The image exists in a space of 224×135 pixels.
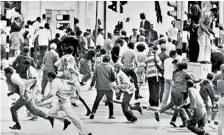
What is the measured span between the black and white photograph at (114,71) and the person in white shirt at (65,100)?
0.01 meters

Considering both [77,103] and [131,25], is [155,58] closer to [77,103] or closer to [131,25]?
[77,103]

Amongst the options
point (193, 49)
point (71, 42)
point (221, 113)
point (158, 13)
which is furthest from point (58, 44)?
point (221, 113)

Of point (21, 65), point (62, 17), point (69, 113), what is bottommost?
point (69, 113)

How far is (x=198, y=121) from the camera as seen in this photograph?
24.9ft

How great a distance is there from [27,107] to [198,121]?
2374 mm

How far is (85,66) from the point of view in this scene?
421 inches

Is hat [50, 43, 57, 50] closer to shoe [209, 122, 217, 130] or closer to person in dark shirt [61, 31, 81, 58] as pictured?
person in dark shirt [61, 31, 81, 58]

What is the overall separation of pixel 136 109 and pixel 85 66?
7.26 ft

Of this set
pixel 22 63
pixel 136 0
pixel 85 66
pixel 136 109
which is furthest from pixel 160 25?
pixel 22 63

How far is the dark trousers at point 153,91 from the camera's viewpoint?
29.8 ft

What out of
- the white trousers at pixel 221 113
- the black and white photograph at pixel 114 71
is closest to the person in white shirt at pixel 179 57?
the black and white photograph at pixel 114 71

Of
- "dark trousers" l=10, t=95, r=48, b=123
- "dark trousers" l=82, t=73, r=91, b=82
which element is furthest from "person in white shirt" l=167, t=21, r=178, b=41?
"dark trousers" l=10, t=95, r=48, b=123

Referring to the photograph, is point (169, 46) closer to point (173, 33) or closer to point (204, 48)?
point (173, 33)

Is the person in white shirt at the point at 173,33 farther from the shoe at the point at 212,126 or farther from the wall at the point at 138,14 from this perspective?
the shoe at the point at 212,126
